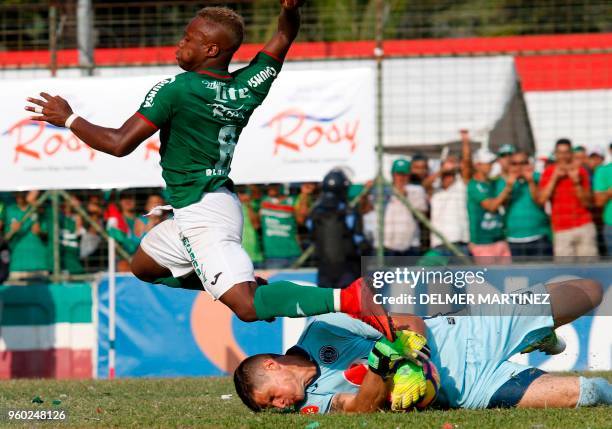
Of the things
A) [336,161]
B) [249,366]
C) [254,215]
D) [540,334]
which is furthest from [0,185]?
[540,334]

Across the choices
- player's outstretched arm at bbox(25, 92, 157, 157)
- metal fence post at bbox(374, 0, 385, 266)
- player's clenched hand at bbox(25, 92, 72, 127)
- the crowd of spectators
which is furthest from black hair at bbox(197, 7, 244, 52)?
the crowd of spectators

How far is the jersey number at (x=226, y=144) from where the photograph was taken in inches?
301

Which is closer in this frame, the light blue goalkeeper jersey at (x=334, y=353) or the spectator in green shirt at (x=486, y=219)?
the light blue goalkeeper jersey at (x=334, y=353)

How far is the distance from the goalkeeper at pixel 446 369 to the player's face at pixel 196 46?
185 cm

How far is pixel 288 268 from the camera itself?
12.5 m

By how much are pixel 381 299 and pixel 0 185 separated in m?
6.42

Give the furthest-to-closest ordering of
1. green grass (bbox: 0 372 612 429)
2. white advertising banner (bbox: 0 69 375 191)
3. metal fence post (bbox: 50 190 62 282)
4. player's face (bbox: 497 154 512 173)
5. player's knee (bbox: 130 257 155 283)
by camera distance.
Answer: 1. player's face (bbox: 497 154 512 173)
2. metal fence post (bbox: 50 190 62 282)
3. white advertising banner (bbox: 0 69 375 191)
4. player's knee (bbox: 130 257 155 283)
5. green grass (bbox: 0 372 612 429)

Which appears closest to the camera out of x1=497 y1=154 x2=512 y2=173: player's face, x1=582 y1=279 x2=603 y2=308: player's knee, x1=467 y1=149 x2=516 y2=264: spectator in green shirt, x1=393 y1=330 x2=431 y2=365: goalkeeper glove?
x1=393 y1=330 x2=431 y2=365: goalkeeper glove

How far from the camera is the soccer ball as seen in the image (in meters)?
6.90

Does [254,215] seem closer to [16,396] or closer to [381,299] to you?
[16,396]

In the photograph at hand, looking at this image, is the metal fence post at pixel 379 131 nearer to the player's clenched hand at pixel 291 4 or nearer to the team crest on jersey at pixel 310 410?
the player's clenched hand at pixel 291 4

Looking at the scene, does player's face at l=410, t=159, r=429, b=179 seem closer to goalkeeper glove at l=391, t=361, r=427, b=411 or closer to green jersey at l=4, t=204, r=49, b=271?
green jersey at l=4, t=204, r=49, b=271

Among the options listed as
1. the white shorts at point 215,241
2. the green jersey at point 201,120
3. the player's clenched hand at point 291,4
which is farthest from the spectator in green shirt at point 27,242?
the player's clenched hand at point 291,4

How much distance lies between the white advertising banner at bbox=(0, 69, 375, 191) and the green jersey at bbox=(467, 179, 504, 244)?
123 cm
